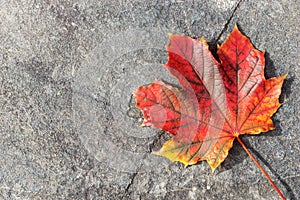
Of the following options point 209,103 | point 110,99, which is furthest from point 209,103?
point 110,99

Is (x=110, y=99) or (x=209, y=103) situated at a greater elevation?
(x=209, y=103)

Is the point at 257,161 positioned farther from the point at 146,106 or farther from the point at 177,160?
the point at 146,106

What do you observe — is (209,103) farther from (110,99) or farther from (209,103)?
(110,99)

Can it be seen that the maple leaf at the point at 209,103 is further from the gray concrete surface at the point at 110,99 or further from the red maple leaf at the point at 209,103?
the gray concrete surface at the point at 110,99

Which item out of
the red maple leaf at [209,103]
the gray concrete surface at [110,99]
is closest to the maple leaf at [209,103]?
the red maple leaf at [209,103]

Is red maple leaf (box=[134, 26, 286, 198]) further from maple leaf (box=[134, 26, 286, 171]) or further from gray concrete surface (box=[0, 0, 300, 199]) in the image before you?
gray concrete surface (box=[0, 0, 300, 199])

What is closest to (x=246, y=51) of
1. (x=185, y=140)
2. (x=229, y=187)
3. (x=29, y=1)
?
(x=185, y=140)

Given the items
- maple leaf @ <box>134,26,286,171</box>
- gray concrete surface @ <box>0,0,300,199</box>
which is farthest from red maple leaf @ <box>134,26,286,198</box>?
gray concrete surface @ <box>0,0,300,199</box>
